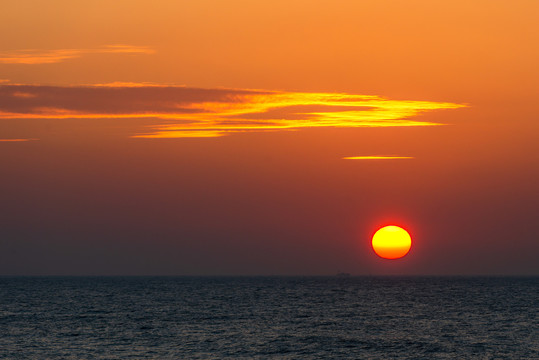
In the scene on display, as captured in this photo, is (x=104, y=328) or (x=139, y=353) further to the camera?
(x=104, y=328)

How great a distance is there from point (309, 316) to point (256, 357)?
45.2 m

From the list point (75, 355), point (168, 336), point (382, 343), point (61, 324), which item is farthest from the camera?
point (61, 324)

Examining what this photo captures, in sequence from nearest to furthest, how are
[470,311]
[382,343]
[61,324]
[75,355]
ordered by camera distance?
[75,355] → [382,343] → [61,324] → [470,311]

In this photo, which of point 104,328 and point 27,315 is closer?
point 104,328

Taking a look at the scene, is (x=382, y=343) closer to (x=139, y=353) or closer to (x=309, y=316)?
(x=139, y=353)

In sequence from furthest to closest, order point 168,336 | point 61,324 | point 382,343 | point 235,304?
point 235,304, point 61,324, point 168,336, point 382,343

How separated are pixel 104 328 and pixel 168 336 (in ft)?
40.6

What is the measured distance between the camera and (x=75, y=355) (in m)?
69.1

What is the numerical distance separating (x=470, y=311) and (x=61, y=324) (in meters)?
62.8

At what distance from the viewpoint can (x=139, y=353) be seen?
71062 millimetres

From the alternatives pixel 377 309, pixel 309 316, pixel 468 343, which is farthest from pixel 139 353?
pixel 377 309

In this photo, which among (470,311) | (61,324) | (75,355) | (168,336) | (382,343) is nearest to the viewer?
(75,355)

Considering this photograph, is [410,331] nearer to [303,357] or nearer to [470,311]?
[303,357]

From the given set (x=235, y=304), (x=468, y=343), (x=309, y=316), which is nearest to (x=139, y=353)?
(x=468, y=343)
